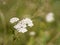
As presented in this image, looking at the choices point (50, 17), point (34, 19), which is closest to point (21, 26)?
point (34, 19)

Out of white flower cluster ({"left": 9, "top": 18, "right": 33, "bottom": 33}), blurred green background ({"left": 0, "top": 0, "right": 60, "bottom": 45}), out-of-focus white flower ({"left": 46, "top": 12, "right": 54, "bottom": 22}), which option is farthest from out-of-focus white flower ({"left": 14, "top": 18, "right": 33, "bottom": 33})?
out-of-focus white flower ({"left": 46, "top": 12, "right": 54, "bottom": 22})

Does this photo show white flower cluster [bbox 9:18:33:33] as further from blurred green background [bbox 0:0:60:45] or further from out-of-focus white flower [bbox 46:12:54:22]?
out-of-focus white flower [bbox 46:12:54:22]

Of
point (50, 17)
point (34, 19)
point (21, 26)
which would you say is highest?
point (50, 17)

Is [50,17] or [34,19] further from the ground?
[50,17]

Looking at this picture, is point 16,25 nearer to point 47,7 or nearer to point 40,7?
point 40,7

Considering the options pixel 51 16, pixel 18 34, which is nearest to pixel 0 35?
pixel 51 16

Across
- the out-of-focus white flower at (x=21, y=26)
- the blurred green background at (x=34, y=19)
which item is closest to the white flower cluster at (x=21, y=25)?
the out-of-focus white flower at (x=21, y=26)

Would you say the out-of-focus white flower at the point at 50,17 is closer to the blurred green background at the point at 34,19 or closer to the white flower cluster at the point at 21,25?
the blurred green background at the point at 34,19

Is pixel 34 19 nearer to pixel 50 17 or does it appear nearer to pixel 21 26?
pixel 50 17

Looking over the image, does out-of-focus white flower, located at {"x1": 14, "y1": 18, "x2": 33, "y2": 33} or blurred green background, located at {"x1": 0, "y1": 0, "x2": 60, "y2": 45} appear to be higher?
blurred green background, located at {"x1": 0, "y1": 0, "x2": 60, "y2": 45}

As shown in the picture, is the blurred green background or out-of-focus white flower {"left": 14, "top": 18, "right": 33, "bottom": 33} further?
the blurred green background
